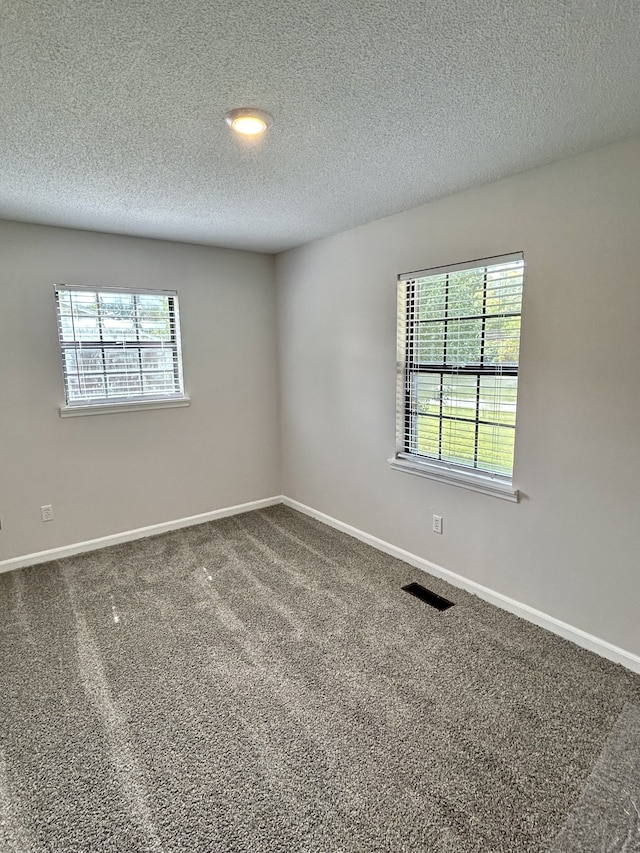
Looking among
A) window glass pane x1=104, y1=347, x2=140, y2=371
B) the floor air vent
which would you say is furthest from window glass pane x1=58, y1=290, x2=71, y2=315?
the floor air vent

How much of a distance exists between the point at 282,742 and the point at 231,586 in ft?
4.13

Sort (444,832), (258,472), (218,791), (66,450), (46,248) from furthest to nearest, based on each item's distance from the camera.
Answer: (258,472), (66,450), (46,248), (218,791), (444,832)

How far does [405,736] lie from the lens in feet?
5.71

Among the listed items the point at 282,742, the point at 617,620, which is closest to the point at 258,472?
the point at 282,742

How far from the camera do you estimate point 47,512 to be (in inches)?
129

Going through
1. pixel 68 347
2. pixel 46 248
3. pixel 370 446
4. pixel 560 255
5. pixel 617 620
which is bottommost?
pixel 617 620

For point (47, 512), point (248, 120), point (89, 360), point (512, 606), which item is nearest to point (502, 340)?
point (512, 606)

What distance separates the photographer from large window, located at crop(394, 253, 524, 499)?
98.1 inches

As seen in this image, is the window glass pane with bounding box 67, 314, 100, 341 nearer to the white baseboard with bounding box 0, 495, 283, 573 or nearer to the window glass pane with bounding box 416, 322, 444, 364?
the white baseboard with bounding box 0, 495, 283, 573

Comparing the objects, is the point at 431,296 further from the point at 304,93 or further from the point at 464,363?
the point at 304,93

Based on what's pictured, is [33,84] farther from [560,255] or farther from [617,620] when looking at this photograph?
[617,620]

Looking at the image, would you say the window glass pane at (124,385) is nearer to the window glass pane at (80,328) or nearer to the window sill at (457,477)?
the window glass pane at (80,328)

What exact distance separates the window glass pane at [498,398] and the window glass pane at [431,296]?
0.57 metres

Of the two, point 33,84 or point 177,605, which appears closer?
point 33,84
